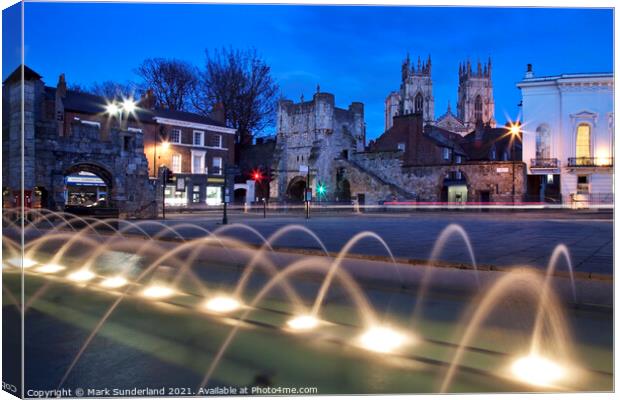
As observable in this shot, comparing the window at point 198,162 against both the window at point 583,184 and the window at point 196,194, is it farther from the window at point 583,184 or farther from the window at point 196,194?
the window at point 583,184

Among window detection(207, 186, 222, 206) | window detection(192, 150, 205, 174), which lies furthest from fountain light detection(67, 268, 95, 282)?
window detection(192, 150, 205, 174)

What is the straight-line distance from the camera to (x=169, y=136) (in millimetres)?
48312

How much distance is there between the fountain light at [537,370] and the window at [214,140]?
5011cm

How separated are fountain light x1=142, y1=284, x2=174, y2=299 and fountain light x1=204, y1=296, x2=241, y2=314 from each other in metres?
0.85

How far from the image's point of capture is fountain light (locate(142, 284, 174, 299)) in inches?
298

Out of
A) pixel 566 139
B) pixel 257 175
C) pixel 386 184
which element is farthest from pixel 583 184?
pixel 257 175

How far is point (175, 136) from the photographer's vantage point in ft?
161

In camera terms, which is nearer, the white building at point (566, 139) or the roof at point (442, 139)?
the white building at point (566, 139)

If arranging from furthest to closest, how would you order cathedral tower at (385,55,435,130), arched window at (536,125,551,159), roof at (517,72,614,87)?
cathedral tower at (385,55,435,130)
arched window at (536,125,551,159)
roof at (517,72,614,87)

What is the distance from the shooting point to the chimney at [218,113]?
5550 centimetres

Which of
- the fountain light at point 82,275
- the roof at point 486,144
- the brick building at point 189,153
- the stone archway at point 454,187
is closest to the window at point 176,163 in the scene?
the brick building at point 189,153

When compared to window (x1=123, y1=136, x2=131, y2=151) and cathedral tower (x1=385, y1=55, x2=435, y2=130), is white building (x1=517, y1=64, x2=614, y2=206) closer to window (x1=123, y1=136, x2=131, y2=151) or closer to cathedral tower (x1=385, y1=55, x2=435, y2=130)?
window (x1=123, y1=136, x2=131, y2=151)

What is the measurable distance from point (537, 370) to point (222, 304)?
4.24 metres

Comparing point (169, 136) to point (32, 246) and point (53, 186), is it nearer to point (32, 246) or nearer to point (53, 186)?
point (53, 186)
